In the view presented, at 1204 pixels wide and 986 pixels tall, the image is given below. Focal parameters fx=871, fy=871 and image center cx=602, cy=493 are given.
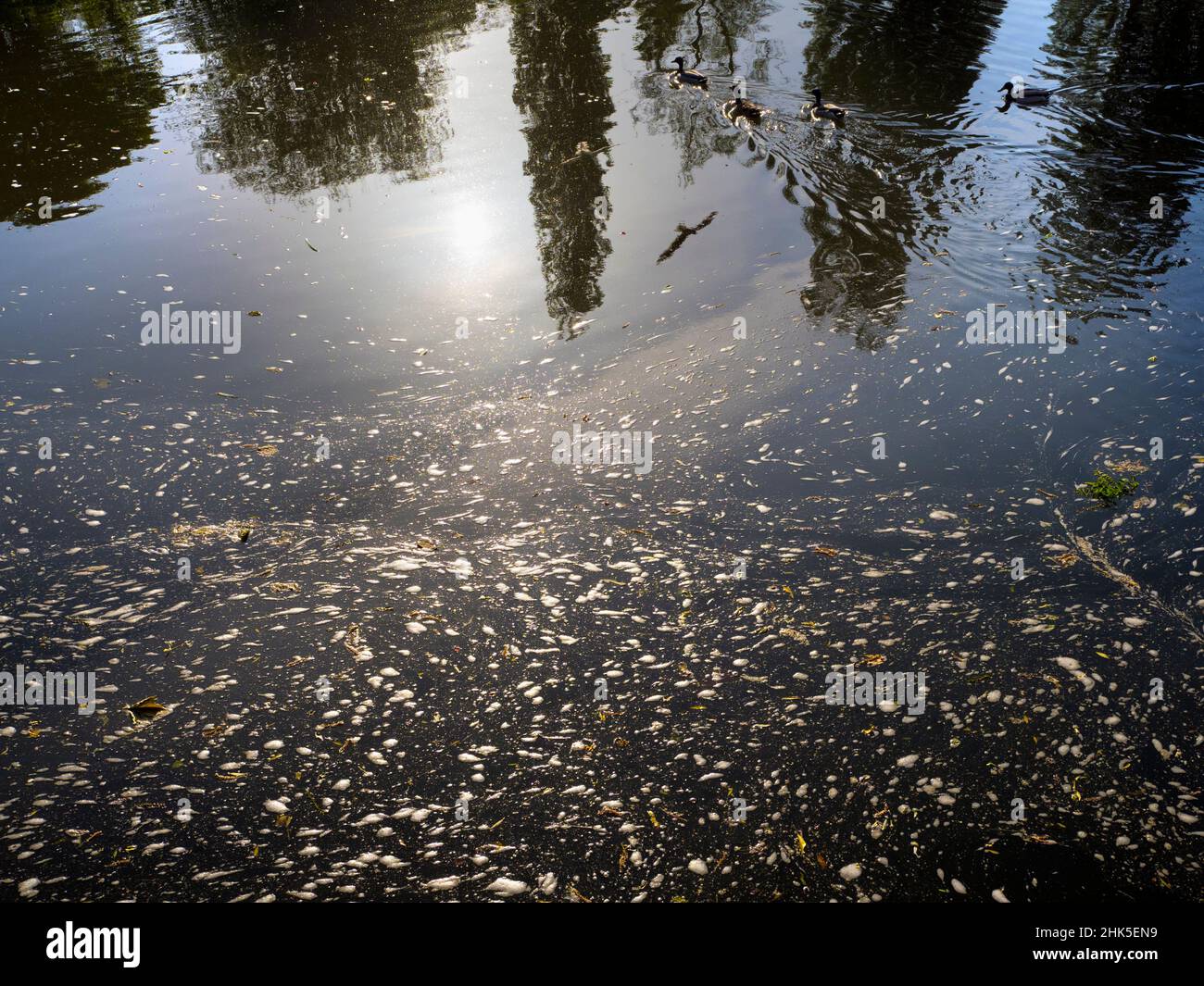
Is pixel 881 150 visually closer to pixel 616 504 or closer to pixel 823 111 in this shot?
pixel 823 111

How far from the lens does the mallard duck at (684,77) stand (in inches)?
521

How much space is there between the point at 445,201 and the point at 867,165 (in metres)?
5.29

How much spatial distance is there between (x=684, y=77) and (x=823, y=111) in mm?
2662

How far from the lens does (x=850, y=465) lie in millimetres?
6746

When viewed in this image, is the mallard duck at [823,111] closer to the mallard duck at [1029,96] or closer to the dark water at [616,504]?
the dark water at [616,504]

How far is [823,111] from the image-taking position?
38.7 ft

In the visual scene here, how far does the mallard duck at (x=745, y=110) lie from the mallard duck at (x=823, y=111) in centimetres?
61

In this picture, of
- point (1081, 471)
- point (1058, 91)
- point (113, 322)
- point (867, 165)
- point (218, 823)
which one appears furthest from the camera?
point (1058, 91)

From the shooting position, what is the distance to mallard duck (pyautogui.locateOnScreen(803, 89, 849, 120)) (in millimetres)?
11734

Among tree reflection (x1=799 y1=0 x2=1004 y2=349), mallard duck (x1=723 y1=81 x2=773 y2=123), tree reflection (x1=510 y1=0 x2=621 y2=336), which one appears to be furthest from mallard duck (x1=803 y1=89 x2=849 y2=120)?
tree reflection (x1=510 y1=0 x2=621 y2=336)

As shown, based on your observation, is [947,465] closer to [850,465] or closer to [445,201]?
[850,465]

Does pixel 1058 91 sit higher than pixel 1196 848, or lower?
higher
